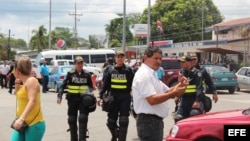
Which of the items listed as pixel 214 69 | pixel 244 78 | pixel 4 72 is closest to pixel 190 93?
pixel 214 69

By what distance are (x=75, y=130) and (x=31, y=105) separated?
3522 millimetres

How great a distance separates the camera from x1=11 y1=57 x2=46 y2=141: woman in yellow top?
564 centimetres

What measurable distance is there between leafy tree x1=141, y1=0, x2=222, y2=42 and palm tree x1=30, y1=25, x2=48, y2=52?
76.3 ft

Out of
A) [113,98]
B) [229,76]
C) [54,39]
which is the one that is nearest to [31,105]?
[113,98]

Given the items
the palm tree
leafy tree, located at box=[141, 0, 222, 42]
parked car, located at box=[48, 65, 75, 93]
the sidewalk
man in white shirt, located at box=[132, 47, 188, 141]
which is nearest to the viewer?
man in white shirt, located at box=[132, 47, 188, 141]

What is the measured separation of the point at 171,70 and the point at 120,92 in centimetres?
1410

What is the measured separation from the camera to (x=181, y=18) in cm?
7319

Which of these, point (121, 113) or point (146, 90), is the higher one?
point (146, 90)

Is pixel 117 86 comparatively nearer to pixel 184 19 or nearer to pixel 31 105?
pixel 31 105

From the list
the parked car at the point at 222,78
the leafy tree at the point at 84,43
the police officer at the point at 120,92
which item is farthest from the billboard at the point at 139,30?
the leafy tree at the point at 84,43

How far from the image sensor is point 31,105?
5.57 m

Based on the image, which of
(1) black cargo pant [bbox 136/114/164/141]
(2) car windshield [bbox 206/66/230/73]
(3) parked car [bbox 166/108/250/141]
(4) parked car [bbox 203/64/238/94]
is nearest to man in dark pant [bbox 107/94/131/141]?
(3) parked car [bbox 166/108/250/141]

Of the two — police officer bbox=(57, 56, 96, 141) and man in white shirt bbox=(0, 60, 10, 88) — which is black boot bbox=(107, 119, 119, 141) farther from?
man in white shirt bbox=(0, 60, 10, 88)

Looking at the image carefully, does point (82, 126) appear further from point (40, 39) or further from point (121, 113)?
point (40, 39)
